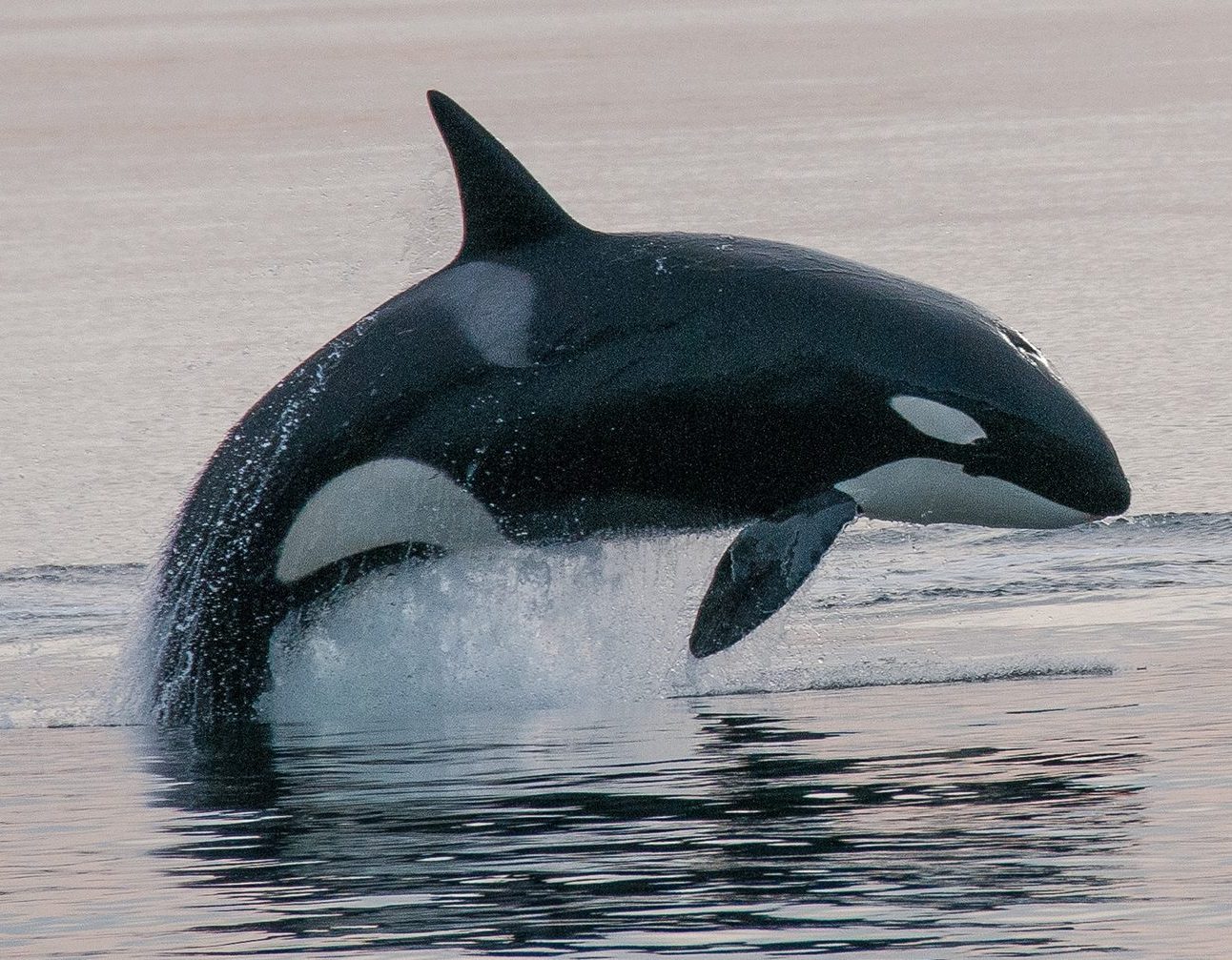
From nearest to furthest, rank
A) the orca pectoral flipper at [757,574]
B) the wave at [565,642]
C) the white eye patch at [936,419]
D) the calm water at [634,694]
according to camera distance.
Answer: the calm water at [634,694] < the orca pectoral flipper at [757,574] < the white eye patch at [936,419] < the wave at [565,642]

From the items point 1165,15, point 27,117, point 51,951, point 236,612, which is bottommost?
point 51,951

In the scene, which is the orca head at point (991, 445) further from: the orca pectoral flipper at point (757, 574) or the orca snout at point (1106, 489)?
the orca pectoral flipper at point (757, 574)

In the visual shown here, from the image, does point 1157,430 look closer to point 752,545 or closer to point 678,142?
point 752,545

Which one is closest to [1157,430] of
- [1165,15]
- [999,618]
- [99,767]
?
[999,618]

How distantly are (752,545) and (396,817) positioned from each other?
3.30 m

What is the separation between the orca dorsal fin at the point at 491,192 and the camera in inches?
559

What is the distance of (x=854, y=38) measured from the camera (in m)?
102

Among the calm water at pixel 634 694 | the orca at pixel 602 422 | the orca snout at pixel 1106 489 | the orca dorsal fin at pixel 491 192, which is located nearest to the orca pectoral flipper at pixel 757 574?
the orca at pixel 602 422

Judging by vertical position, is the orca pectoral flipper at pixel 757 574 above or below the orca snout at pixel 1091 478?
below

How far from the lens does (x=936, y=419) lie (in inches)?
560

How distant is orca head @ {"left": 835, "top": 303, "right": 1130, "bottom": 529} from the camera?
1423cm

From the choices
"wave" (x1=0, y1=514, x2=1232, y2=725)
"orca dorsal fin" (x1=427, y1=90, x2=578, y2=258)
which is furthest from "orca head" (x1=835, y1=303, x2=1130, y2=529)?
"orca dorsal fin" (x1=427, y1=90, x2=578, y2=258)

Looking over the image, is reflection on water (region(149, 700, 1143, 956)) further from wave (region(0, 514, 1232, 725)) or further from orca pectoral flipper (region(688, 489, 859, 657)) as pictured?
wave (region(0, 514, 1232, 725))

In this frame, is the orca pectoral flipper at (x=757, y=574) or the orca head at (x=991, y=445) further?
the orca head at (x=991, y=445)
